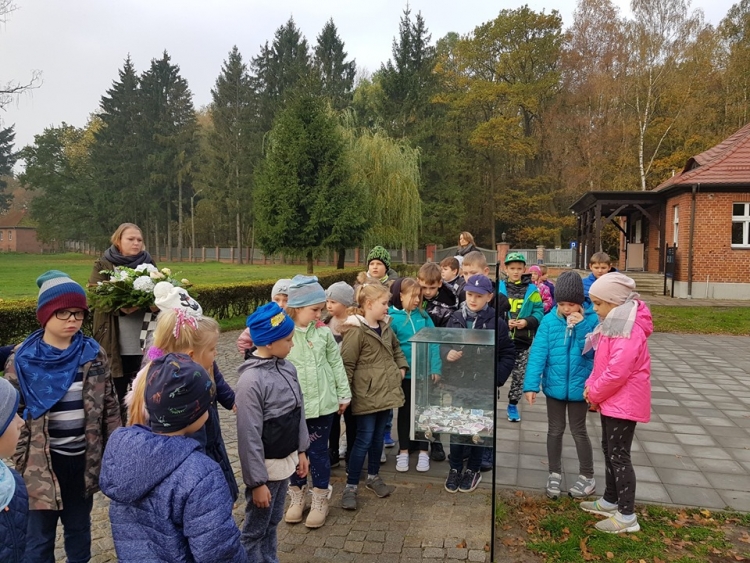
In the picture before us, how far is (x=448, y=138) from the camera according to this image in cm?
4138

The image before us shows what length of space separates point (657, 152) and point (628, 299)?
31.9m

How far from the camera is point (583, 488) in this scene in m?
4.00

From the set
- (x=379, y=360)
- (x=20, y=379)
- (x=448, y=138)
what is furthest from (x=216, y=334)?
(x=448, y=138)

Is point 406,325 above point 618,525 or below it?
above

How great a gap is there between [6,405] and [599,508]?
12.0ft

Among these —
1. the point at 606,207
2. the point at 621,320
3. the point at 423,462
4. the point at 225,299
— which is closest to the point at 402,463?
the point at 423,462

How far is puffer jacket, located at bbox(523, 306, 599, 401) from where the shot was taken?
390 cm

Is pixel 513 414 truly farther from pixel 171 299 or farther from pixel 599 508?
pixel 171 299

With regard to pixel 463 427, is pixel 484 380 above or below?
above

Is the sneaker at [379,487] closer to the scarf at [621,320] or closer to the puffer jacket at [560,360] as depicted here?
the puffer jacket at [560,360]

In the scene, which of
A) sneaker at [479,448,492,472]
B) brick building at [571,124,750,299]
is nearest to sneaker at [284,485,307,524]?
sneaker at [479,448,492,472]

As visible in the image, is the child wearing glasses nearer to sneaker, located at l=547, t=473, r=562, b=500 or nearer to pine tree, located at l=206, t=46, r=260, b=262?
sneaker, located at l=547, t=473, r=562, b=500

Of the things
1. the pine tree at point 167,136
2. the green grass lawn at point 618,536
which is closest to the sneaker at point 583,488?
the green grass lawn at point 618,536

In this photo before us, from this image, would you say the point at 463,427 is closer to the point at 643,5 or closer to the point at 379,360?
the point at 379,360
